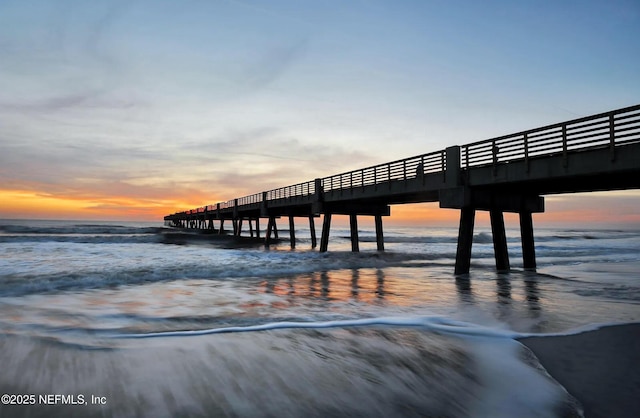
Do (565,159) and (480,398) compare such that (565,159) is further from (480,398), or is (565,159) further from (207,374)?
(207,374)

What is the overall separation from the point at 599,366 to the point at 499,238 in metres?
11.8

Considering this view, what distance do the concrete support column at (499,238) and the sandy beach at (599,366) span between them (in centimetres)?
895

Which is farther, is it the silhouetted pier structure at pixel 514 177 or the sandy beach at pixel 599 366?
the silhouetted pier structure at pixel 514 177

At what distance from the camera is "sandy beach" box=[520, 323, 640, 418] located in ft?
12.4

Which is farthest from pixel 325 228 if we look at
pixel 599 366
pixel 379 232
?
pixel 599 366

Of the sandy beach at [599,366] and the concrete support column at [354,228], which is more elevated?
the concrete support column at [354,228]

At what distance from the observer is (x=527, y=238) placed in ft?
55.2

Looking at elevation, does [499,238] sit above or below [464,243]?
above

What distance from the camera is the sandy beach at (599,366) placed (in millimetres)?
Answer: 3770

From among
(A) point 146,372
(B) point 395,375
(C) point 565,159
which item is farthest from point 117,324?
(C) point 565,159

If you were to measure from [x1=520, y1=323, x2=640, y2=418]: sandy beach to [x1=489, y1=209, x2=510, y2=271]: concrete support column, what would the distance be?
29.4 ft

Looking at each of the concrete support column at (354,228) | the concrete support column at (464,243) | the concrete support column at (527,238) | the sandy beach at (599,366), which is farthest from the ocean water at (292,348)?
the concrete support column at (354,228)

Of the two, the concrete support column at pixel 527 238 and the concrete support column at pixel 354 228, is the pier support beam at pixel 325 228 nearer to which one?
the concrete support column at pixel 354 228

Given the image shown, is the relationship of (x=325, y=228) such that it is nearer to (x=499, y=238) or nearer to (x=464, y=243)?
(x=464, y=243)
